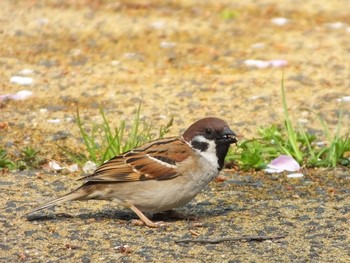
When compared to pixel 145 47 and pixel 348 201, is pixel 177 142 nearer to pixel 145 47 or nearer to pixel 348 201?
pixel 348 201

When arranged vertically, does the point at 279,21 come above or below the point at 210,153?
below

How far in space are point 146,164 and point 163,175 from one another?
6.4 inches

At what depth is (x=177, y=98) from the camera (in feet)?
28.9

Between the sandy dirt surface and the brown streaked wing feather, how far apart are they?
310 millimetres

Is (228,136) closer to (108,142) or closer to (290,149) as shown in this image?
(108,142)

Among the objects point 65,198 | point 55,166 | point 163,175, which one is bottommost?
point 55,166

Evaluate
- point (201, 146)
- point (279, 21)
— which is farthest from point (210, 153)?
point (279, 21)

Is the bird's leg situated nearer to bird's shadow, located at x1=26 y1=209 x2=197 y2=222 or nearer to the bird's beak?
bird's shadow, located at x1=26 y1=209 x2=197 y2=222

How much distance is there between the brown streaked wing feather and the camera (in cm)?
582

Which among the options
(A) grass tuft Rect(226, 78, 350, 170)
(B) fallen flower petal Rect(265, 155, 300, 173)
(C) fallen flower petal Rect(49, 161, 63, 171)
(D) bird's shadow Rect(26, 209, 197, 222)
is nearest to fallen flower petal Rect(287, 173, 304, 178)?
(B) fallen flower petal Rect(265, 155, 300, 173)

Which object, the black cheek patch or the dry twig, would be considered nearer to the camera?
the dry twig

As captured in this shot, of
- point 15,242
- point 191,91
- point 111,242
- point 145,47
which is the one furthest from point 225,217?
point 145,47

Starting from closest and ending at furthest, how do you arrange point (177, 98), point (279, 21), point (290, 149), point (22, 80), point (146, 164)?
point (146, 164)
point (290, 149)
point (177, 98)
point (22, 80)
point (279, 21)

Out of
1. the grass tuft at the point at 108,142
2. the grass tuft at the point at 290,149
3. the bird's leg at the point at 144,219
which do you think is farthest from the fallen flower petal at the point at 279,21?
the bird's leg at the point at 144,219
